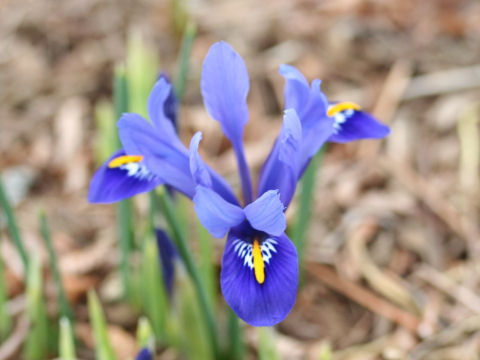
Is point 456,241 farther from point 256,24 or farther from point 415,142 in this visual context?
A: point 256,24

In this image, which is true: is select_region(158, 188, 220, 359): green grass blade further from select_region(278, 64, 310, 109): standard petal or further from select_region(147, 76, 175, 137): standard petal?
select_region(278, 64, 310, 109): standard petal

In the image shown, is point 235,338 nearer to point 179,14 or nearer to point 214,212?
point 214,212

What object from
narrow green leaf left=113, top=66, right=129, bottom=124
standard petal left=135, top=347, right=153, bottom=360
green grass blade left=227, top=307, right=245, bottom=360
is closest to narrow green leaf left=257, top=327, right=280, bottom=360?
green grass blade left=227, top=307, right=245, bottom=360

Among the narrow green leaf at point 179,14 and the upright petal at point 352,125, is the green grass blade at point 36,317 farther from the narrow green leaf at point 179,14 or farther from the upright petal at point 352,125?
the narrow green leaf at point 179,14

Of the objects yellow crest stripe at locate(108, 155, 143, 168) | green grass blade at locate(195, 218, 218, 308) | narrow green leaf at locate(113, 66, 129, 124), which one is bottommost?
green grass blade at locate(195, 218, 218, 308)

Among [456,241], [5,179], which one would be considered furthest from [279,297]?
[5,179]

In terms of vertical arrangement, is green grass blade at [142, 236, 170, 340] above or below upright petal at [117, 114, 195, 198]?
below
